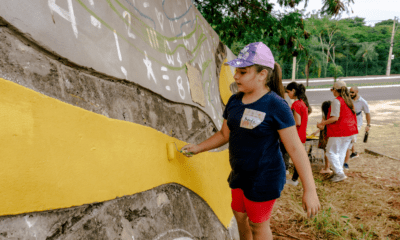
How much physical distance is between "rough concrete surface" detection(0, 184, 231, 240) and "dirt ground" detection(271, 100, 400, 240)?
1.59 meters

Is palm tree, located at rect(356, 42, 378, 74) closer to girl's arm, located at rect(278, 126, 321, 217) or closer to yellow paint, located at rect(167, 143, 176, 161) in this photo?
girl's arm, located at rect(278, 126, 321, 217)

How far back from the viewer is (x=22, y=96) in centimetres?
100

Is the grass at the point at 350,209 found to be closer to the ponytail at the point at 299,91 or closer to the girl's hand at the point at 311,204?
the ponytail at the point at 299,91

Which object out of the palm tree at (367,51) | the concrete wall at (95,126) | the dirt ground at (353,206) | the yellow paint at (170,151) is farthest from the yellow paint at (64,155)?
the palm tree at (367,51)

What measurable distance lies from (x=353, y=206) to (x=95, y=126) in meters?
3.92

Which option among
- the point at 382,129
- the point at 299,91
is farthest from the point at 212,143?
the point at 382,129

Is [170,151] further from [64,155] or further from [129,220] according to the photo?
[64,155]

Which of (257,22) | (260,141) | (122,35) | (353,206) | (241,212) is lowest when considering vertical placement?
(353,206)

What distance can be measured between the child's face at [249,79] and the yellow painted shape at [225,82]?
6.85 feet

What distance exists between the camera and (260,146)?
5.43 ft

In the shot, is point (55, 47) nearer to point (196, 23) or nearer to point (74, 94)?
point (74, 94)

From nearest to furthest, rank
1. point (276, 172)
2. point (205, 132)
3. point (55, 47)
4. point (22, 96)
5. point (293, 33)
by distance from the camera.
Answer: point (22, 96) → point (55, 47) → point (276, 172) → point (205, 132) → point (293, 33)

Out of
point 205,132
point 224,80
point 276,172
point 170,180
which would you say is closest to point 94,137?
point 170,180

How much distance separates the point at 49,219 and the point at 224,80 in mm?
3338
